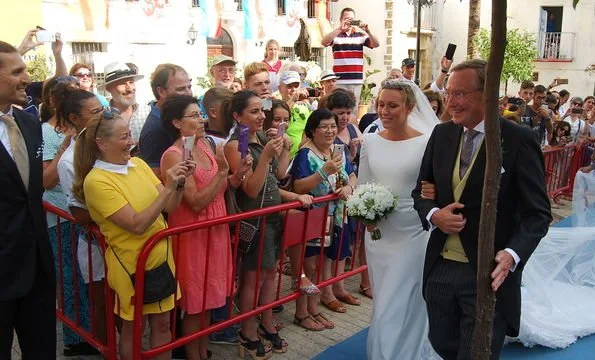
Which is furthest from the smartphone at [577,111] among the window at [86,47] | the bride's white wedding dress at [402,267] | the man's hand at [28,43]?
the window at [86,47]

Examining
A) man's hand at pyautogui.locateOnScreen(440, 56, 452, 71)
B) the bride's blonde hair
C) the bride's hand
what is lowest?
the bride's hand

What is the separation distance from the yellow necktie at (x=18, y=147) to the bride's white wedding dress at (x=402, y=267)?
7.21 feet

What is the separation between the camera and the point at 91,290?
11.8 feet

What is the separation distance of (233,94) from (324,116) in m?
0.79

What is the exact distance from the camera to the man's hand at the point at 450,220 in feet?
9.04

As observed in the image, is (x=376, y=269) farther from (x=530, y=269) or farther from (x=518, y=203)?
(x=530, y=269)

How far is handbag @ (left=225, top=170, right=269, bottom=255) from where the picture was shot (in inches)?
152

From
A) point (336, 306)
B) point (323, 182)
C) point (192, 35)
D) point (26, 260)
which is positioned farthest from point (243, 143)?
point (192, 35)

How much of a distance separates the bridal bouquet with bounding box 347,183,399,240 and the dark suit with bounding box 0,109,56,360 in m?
1.86

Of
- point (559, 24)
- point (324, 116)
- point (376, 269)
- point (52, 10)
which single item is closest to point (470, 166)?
point (376, 269)

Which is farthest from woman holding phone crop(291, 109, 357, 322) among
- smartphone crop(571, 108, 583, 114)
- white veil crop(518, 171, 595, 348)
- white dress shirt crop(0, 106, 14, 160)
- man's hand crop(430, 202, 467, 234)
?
smartphone crop(571, 108, 583, 114)

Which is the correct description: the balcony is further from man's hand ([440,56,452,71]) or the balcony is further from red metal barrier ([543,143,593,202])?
man's hand ([440,56,452,71])

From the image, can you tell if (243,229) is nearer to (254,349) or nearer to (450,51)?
(254,349)

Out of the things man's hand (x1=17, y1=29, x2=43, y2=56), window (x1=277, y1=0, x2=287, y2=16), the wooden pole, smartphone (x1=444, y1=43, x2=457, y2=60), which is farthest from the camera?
window (x1=277, y1=0, x2=287, y2=16)
